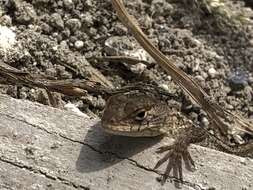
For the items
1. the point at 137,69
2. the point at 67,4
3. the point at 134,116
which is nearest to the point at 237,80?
the point at 137,69

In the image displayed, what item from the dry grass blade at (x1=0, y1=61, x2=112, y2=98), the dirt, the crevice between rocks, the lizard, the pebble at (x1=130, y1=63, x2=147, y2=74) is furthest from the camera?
the pebble at (x1=130, y1=63, x2=147, y2=74)

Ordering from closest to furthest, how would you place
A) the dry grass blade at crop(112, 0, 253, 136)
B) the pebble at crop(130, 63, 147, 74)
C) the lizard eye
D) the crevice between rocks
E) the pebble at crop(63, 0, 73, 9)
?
the crevice between rocks
the lizard eye
the dry grass blade at crop(112, 0, 253, 136)
the pebble at crop(130, 63, 147, 74)
the pebble at crop(63, 0, 73, 9)

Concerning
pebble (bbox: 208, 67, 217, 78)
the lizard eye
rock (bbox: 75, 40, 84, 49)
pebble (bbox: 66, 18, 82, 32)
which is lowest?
pebble (bbox: 208, 67, 217, 78)

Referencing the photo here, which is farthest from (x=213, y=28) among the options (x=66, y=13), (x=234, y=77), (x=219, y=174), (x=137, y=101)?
(x=219, y=174)

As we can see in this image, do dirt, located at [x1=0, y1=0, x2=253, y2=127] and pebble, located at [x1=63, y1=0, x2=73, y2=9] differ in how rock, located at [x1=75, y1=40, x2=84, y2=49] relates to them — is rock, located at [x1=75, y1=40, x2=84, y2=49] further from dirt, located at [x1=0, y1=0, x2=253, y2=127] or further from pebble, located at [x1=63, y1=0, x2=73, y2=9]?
pebble, located at [x1=63, y1=0, x2=73, y2=9]

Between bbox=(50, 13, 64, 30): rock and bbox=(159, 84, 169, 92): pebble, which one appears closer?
bbox=(159, 84, 169, 92): pebble

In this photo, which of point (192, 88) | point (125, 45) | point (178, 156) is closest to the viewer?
point (178, 156)

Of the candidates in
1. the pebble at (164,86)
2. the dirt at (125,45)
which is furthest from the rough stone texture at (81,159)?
the pebble at (164,86)

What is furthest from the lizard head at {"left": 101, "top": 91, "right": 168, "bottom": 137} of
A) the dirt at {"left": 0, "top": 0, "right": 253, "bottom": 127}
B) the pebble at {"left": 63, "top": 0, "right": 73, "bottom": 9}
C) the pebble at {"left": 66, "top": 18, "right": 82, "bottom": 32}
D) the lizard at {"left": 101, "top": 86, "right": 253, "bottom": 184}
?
the pebble at {"left": 63, "top": 0, "right": 73, "bottom": 9}

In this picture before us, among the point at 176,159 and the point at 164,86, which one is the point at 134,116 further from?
the point at 164,86
